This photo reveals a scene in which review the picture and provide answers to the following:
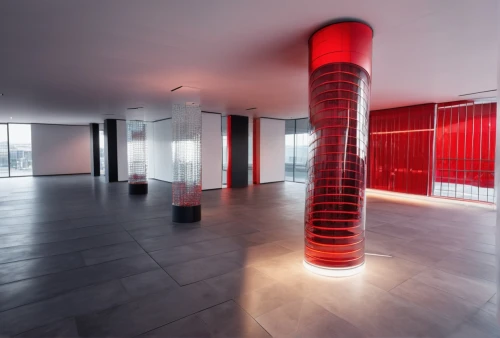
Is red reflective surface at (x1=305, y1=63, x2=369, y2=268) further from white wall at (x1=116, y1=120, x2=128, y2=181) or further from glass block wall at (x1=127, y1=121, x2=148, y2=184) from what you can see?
white wall at (x1=116, y1=120, x2=128, y2=181)

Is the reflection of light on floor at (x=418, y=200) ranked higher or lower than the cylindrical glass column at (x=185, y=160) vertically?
lower

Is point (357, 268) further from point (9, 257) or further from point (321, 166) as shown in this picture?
point (9, 257)

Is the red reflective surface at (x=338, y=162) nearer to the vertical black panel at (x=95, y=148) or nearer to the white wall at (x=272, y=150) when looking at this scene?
the white wall at (x=272, y=150)

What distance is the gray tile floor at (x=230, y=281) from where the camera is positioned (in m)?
2.92

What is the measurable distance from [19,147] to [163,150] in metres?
10.3

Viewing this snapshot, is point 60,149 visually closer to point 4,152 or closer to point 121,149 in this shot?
point 4,152

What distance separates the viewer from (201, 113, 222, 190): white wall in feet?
43.3

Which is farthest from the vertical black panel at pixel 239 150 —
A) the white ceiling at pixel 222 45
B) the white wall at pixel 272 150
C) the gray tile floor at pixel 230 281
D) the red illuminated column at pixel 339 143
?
the red illuminated column at pixel 339 143

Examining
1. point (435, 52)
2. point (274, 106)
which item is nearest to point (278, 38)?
point (435, 52)

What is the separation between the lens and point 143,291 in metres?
3.60

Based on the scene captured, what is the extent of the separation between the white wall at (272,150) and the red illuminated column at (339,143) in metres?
11.5

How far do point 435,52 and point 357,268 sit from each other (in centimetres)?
401

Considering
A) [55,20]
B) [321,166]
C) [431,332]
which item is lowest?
[431,332]

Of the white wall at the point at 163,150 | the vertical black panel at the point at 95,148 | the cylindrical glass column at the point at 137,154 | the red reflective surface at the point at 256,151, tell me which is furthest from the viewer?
the vertical black panel at the point at 95,148
